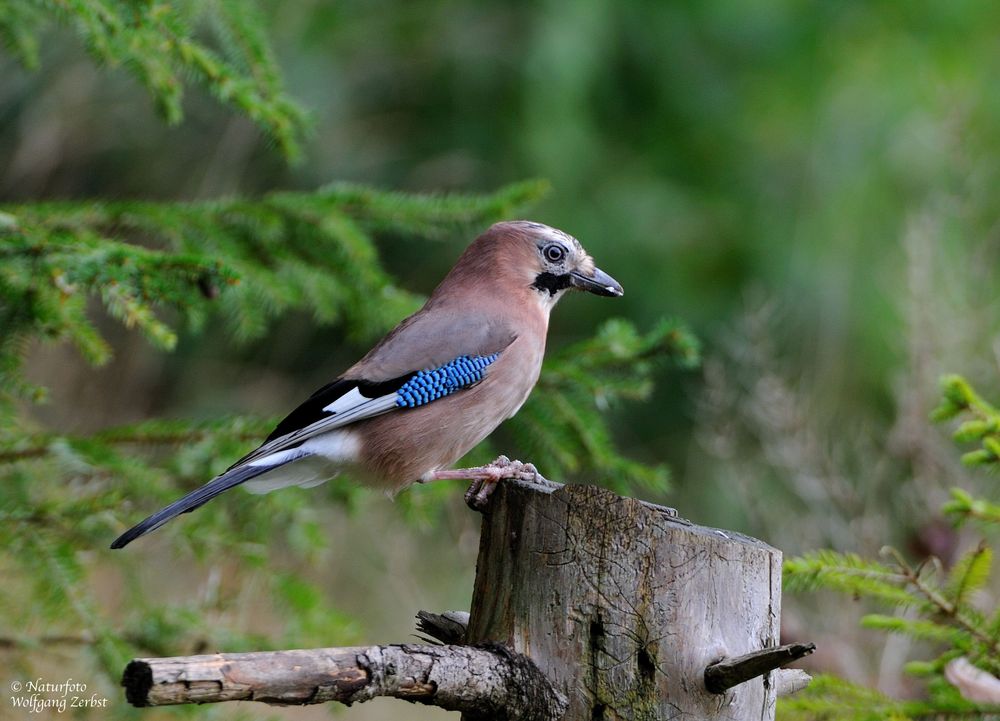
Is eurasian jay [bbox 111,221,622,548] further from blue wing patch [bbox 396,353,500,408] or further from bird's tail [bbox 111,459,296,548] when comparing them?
bird's tail [bbox 111,459,296,548]

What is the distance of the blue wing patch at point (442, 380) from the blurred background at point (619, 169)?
2.68 meters

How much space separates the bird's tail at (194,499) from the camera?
2375 mm

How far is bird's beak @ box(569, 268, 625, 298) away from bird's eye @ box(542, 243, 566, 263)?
0.22ft

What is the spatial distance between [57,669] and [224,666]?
363cm

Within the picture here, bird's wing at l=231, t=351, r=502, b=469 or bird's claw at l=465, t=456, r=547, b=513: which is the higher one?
bird's wing at l=231, t=351, r=502, b=469

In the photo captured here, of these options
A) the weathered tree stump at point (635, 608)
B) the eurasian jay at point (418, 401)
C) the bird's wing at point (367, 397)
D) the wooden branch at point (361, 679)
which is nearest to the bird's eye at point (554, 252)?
the eurasian jay at point (418, 401)

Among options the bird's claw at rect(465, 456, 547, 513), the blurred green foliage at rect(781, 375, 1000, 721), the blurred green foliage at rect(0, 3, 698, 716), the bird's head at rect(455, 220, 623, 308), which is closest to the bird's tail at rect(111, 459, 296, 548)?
the blurred green foliage at rect(0, 3, 698, 716)

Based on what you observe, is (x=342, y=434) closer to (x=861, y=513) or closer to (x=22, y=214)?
(x=22, y=214)

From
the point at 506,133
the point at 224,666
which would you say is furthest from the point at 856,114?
the point at 224,666

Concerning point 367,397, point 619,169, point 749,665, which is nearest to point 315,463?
point 367,397

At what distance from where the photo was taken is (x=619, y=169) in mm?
7195

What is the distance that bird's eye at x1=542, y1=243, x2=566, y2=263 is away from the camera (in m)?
3.62

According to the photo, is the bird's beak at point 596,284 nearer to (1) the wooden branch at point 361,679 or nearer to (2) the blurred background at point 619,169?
(1) the wooden branch at point 361,679

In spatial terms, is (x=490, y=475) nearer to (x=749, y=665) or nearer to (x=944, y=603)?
(x=749, y=665)
